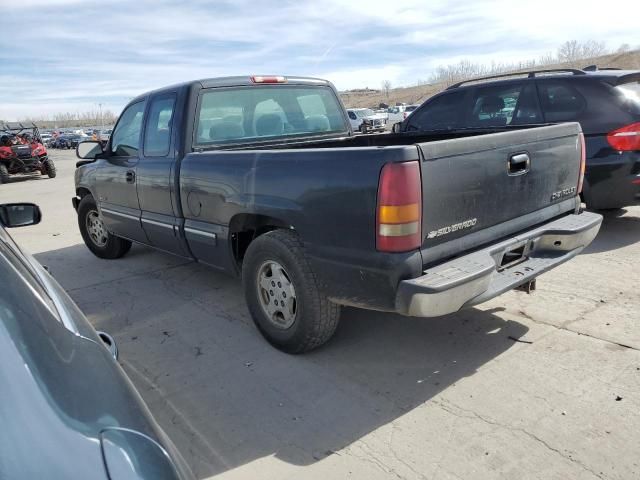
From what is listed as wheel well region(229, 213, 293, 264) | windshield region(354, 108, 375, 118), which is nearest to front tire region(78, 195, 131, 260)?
wheel well region(229, 213, 293, 264)

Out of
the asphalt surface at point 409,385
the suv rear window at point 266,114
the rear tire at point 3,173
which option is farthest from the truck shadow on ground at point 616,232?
the rear tire at point 3,173

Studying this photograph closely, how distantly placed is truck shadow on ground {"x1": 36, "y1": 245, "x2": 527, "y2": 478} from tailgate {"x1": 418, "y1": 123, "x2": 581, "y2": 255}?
86 cm

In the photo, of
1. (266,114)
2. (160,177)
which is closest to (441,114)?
(266,114)

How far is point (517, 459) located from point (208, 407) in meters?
1.71

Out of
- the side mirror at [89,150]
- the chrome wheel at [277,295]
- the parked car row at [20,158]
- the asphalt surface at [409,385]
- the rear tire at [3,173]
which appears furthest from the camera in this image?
the parked car row at [20,158]

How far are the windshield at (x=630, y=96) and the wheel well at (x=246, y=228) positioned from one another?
433cm

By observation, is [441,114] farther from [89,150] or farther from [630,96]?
[89,150]

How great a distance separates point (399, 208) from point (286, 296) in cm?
119

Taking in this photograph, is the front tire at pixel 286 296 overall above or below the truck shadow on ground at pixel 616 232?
above

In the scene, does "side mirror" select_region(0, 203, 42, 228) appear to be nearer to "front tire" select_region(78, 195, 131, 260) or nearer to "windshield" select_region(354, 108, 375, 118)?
"front tire" select_region(78, 195, 131, 260)

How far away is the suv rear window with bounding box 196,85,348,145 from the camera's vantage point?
14.4 ft

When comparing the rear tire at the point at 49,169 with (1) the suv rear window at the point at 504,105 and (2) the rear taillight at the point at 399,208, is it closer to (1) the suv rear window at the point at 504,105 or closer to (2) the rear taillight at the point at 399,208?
(1) the suv rear window at the point at 504,105

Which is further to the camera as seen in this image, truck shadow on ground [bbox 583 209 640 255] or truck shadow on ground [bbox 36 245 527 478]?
truck shadow on ground [bbox 583 209 640 255]

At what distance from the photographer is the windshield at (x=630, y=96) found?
5.53 metres
